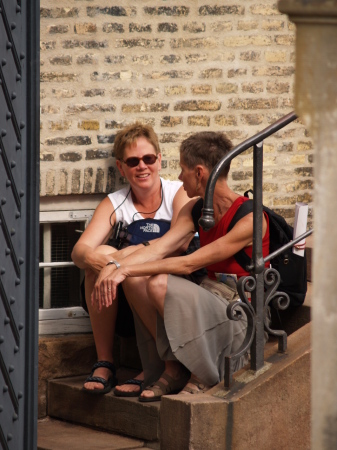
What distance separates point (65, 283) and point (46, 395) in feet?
2.19

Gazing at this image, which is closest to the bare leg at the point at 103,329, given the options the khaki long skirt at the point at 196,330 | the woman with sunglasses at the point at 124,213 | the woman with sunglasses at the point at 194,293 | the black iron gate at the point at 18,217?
the woman with sunglasses at the point at 124,213

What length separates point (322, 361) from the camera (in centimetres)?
255

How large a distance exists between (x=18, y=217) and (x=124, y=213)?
4.13 feet

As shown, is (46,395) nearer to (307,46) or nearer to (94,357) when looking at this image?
(94,357)

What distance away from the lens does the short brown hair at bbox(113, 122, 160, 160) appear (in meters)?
5.52

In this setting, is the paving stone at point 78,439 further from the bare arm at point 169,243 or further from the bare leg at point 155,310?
the bare arm at point 169,243

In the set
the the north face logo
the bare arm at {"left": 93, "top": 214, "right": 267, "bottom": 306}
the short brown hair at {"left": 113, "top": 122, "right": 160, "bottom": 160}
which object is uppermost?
the short brown hair at {"left": 113, "top": 122, "right": 160, "bottom": 160}

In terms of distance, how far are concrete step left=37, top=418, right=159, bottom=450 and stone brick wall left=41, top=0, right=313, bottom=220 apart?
1.33 metres

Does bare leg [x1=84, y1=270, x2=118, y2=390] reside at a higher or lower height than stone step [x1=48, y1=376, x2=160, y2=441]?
higher

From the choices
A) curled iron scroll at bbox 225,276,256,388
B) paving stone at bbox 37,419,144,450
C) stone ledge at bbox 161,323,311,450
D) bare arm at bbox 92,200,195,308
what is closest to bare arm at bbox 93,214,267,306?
bare arm at bbox 92,200,195,308

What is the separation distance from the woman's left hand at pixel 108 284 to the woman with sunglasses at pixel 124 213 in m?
0.27

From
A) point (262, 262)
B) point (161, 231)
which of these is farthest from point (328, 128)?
point (161, 231)

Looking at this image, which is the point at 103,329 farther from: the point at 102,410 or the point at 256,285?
the point at 256,285

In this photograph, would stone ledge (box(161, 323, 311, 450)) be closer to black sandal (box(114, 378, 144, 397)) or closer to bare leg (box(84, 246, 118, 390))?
black sandal (box(114, 378, 144, 397))
